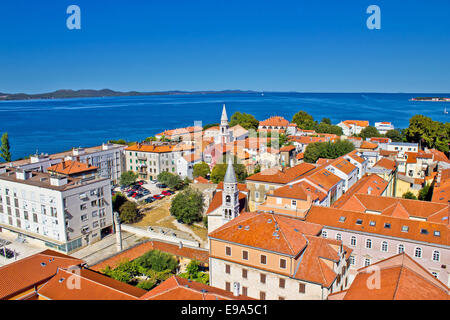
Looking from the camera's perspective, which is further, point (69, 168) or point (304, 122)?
point (304, 122)

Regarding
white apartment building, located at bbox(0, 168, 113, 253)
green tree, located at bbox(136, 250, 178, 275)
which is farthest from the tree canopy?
white apartment building, located at bbox(0, 168, 113, 253)

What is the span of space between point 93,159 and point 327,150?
38191mm

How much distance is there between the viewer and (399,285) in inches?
598

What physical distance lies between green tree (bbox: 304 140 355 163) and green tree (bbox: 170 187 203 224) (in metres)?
24.3

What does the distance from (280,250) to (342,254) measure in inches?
169

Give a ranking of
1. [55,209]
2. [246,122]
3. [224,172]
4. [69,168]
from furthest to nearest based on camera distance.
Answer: [246,122] → [224,172] → [69,168] → [55,209]

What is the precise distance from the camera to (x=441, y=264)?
892 inches

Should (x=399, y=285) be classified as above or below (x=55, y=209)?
above

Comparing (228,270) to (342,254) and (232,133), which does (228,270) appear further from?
(232,133)

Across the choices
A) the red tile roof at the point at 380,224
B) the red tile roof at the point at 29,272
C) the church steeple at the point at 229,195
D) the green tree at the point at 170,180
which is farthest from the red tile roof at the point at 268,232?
the green tree at the point at 170,180

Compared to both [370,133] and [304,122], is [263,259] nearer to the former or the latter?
[370,133]

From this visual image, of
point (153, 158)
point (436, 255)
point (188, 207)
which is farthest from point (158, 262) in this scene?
point (153, 158)

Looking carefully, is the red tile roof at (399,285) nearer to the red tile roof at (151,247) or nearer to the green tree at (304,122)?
the red tile roof at (151,247)

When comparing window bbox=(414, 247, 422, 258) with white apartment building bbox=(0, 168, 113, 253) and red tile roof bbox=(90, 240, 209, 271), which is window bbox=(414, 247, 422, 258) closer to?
red tile roof bbox=(90, 240, 209, 271)
